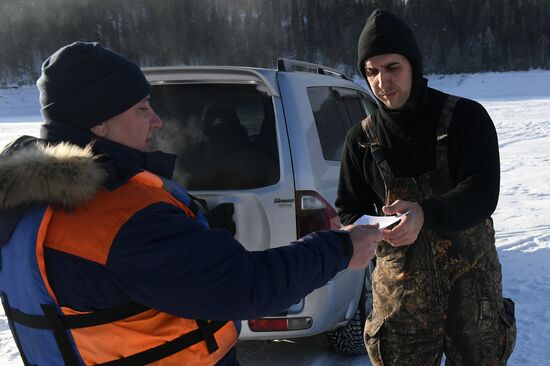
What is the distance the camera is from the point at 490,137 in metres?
2.09

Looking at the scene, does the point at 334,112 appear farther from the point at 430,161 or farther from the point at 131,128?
the point at 131,128

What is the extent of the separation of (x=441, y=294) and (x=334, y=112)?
1.97 m

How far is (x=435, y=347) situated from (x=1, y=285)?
5.59 ft

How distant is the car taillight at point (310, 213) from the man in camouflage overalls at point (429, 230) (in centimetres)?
72

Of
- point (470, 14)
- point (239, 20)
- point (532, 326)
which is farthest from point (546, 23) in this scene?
point (532, 326)

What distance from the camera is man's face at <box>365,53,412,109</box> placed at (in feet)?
7.22

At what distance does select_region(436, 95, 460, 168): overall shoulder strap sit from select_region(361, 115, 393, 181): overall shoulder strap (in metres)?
0.21

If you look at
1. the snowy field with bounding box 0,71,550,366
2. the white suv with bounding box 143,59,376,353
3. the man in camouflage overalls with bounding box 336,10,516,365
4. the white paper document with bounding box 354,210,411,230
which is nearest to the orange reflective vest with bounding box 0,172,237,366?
the white paper document with bounding box 354,210,411,230

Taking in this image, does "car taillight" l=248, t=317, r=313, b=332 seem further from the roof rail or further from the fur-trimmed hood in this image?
the fur-trimmed hood

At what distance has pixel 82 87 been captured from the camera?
1.41 meters

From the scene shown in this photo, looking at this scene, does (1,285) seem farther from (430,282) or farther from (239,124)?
(239,124)

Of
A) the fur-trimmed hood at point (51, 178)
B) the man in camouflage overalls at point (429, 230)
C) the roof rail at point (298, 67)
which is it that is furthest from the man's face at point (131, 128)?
the roof rail at point (298, 67)

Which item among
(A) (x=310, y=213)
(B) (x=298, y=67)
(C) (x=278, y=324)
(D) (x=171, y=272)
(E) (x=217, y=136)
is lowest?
(C) (x=278, y=324)

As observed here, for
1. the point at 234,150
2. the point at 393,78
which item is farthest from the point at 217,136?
the point at 393,78
